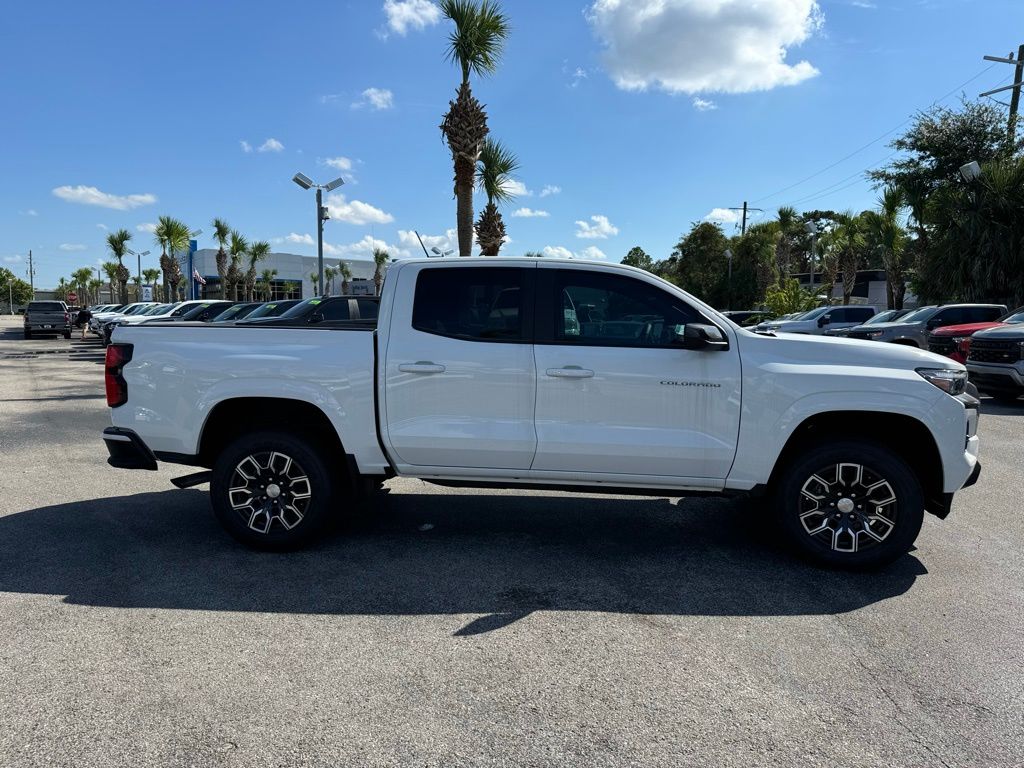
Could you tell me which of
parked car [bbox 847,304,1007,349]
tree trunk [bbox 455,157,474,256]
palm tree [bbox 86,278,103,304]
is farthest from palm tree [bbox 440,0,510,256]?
palm tree [bbox 86,278,103,304]

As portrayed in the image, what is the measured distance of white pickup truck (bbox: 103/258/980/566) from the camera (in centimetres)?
443

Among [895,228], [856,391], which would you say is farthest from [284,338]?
[895,228]

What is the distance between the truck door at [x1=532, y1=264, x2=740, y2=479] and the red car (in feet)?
40.5

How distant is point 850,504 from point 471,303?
106 inches

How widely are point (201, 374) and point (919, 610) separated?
181 inches

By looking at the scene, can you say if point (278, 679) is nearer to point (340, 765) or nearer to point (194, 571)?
point (340, 765)

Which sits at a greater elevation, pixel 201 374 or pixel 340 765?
pixel 201 374

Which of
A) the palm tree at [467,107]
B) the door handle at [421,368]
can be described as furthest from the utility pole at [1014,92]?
the door handle at [421,368]

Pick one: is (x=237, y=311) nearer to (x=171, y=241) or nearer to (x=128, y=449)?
(x=128, y=449)

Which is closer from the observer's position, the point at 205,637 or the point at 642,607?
the point at 205,637

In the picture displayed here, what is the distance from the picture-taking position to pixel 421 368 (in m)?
4.59

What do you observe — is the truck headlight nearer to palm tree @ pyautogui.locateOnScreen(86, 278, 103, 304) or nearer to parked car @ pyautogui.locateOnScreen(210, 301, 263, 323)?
parked car @ pyautogui.locateOnScreen(210, 301, 263, 323)

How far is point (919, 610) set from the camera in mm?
4020

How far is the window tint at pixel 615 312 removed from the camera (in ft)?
15.0
